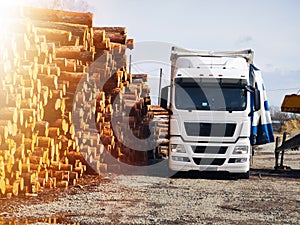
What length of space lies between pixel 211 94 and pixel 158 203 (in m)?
5.61

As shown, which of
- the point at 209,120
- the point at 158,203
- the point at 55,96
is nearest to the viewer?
the point at 158,203

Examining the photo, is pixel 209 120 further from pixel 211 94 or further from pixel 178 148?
Result: pixel 178 148

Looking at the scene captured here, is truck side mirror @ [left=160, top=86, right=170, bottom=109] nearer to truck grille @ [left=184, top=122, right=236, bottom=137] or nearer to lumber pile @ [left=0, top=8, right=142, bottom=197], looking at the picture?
truck grille @ [left=184, top=122, right=236, bottom=137]

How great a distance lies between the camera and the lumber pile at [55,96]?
31.0ft

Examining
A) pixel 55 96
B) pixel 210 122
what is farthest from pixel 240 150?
pixel 55 96

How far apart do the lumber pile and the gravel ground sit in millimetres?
554

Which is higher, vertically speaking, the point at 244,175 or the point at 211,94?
the point at 211,94

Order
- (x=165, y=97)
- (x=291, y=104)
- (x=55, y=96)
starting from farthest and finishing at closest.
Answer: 1. (x=291, y=104)
2. (x=165, y=97)
3. (x=55, y=96)

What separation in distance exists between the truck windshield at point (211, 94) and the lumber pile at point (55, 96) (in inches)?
67.4

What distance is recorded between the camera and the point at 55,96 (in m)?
11.1

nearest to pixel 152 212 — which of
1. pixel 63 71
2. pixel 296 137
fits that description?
pixel 63 71

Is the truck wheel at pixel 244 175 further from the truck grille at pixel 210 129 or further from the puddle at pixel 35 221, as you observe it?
the puddle at pixel 35 221

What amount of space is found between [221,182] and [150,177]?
200 centimetres

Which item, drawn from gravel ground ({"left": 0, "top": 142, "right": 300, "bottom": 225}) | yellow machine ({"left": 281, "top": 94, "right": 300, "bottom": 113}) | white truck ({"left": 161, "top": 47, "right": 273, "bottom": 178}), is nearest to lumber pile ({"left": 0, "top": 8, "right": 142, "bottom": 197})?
gravel ground ({"left": 0, "top": 142, "right": 300, "bottom": 225})
